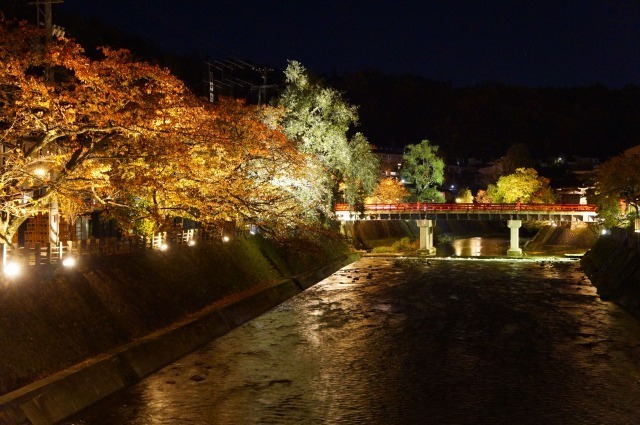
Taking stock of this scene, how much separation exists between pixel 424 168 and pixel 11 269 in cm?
7353

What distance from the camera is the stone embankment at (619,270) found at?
32375 mm

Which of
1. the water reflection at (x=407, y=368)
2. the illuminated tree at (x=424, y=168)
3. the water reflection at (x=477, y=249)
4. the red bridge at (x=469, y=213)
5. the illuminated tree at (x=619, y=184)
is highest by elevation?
the illuminated tree at (x=424, y=168)

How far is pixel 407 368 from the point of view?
20.4 metres

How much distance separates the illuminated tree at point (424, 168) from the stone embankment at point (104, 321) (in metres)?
56.8

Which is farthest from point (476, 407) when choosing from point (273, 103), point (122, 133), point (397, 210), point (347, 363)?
point (397, 210)

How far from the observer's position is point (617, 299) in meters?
34.1

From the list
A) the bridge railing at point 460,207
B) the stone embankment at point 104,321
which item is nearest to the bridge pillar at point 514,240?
the bridge railing at point 460,207

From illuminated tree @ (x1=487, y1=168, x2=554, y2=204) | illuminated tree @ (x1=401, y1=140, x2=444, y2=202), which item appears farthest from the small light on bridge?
illuminated tree @ (x1=487, y1=168, x2=554, y2=204)

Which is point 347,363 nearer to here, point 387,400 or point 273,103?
point 387,400

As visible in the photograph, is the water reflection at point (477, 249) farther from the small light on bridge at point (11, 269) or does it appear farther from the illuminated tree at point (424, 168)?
the small light on bridge at point (11, 269)

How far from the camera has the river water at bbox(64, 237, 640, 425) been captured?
15719mm

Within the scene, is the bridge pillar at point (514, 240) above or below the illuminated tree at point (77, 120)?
below

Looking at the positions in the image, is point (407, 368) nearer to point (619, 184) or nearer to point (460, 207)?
point (619, 184)

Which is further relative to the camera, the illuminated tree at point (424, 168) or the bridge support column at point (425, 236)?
the illuminated tree at point (424, 168)
